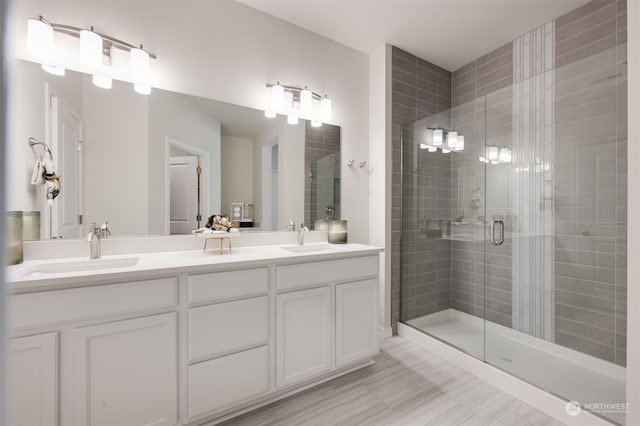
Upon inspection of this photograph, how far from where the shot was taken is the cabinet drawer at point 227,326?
144 centimetres

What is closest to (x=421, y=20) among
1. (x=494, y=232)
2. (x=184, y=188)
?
(x=494, y=232)

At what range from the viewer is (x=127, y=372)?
1.28 meters

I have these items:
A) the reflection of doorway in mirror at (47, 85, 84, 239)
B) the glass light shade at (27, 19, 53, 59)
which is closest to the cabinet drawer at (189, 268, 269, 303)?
the reflection of doorway in mirror at (47, 85, 84, 239)

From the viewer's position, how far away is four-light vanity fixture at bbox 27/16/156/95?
4.91 feet

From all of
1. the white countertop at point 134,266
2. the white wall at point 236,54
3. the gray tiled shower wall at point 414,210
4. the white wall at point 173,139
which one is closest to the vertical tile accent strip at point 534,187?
the gray tiled shower wall at point 414,210

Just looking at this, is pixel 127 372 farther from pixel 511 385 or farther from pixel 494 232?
pixel 494 232

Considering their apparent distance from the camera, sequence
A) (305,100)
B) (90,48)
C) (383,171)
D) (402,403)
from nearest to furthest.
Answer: (90,48) → (402,403) → (305,100) → (383,171)

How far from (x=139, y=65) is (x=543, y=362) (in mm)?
3283

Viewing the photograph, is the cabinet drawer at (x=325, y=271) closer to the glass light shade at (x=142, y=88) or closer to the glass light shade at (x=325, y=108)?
the glass light shade at (x=325, y=108)

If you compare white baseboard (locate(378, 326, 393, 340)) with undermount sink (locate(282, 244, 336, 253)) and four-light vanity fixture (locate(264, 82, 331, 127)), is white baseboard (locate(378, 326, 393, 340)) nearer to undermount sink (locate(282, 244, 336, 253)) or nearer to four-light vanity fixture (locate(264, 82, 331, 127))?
undermount sink (locate(282, 244, 336, 253))

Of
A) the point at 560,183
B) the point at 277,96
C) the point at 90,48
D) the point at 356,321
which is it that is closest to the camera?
the point at 90,48

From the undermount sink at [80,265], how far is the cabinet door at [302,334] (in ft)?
2.83

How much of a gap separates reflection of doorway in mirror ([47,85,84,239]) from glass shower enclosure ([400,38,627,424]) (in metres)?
2.40

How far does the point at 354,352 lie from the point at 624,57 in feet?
8.00
